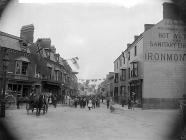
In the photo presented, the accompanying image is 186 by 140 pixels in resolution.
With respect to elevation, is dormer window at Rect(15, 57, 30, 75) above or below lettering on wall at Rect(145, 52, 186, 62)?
above

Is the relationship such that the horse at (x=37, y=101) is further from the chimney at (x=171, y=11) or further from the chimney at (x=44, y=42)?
the chimney at (x=171, y=11)

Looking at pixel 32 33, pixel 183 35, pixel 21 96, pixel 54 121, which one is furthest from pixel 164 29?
pixel 54 121

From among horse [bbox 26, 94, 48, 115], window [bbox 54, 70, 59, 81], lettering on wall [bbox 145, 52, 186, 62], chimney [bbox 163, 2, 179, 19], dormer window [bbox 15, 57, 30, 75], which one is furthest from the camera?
horse [bbox 26, 94, 48, 115]

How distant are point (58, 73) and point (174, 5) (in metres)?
1.24

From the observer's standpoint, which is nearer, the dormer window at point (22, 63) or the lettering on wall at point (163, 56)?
the lettering on wall at point (163, 56)

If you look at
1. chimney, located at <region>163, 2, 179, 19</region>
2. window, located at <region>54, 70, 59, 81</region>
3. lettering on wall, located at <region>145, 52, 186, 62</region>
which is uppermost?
chimney, located at <region>163, 2, 179, 19</region>

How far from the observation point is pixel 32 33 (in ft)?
6.01

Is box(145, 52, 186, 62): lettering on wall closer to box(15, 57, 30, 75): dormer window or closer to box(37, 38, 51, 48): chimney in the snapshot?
box(37, 38, 51, 48): chimney

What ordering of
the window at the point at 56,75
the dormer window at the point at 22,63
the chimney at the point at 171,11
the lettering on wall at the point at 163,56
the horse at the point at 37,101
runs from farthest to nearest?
the horse at the point at 37,101
the dormer window at the point at 22,63
the window at the point at 56,75
the lettering on wall at the point at 163,56
the chimney at the point at 171,11

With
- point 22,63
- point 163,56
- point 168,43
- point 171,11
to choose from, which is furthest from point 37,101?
point 171,11

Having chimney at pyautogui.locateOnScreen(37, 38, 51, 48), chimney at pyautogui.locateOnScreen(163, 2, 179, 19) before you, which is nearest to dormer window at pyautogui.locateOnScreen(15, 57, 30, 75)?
chimney at pyautogui.locateOnScreen(37, 38, 51, 48)

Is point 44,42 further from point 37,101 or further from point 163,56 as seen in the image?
point 37,101

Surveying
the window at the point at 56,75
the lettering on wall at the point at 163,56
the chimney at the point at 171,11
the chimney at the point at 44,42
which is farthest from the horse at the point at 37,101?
the chimney at the point at 171,11

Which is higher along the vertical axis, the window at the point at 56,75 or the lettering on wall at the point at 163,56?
the lettering on wall at the point at 163,56
